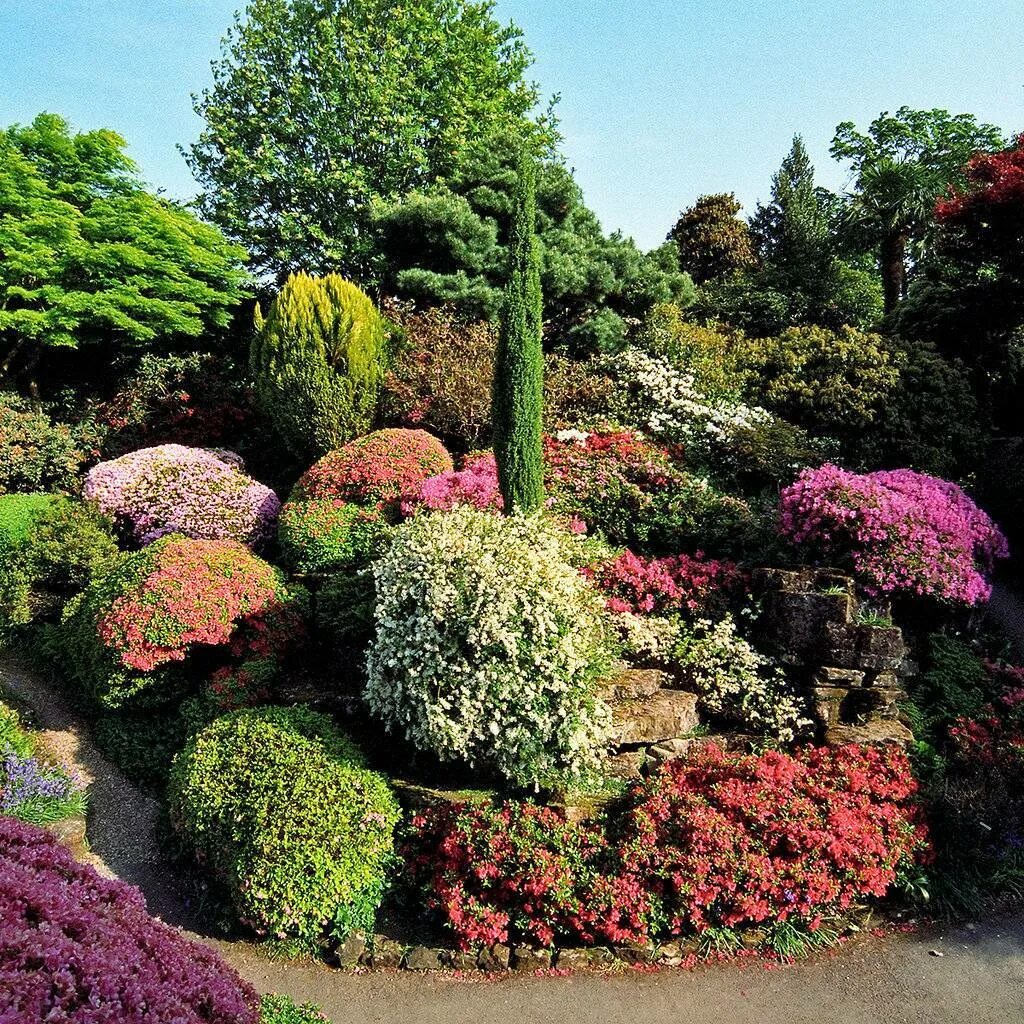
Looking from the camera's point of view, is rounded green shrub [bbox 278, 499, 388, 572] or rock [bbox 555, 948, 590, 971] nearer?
rock [bbox 555, 948, 590, 971]

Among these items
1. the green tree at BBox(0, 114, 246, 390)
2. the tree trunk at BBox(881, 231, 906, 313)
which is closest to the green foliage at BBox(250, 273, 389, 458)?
the green tree at BBox(0, 114, 246, 390)

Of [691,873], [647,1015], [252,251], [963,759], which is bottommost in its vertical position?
[647,1015]

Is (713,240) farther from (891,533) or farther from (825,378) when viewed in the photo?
(891,533)

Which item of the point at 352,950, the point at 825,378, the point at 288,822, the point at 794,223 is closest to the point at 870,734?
the point at 352,950

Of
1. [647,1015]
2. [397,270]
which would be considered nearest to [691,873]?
[647,1015]

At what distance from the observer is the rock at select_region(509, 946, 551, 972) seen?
5.02 meters

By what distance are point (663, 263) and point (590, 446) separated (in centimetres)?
705

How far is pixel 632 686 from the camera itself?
247 inches

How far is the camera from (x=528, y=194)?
850cm

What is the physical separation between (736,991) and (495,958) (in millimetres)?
1593

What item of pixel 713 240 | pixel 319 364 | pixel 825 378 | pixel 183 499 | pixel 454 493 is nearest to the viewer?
pixel 454 493

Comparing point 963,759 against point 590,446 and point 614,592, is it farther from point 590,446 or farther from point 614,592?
point 590,446

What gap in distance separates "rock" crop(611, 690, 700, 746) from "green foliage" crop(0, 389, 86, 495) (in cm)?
1070

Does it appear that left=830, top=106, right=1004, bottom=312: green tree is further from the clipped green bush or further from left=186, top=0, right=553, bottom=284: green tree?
the clipped green bush
